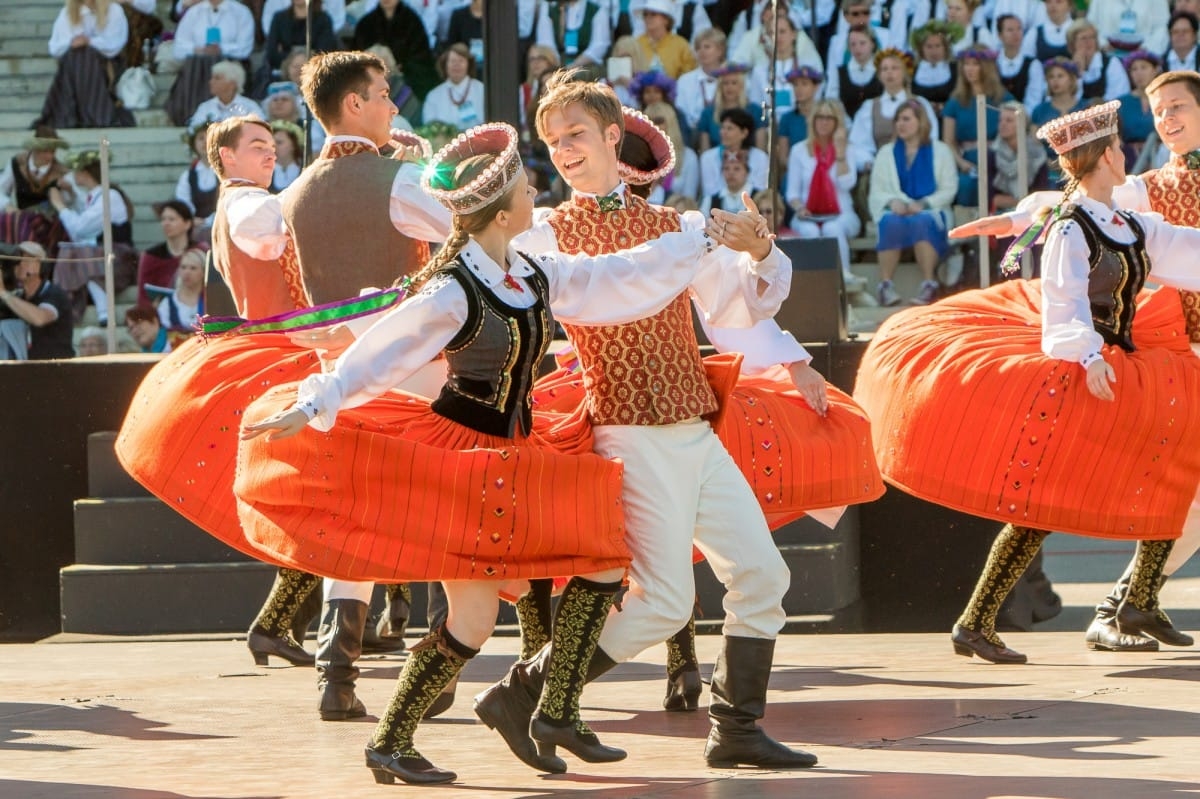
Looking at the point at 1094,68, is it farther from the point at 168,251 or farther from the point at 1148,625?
the point at 1148,625

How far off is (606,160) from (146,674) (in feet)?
8.45

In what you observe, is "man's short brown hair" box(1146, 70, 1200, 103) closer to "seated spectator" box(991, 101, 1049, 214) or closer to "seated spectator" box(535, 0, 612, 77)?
"seated spectator" box(991, 101, 1049, 214)

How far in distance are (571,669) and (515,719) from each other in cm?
17

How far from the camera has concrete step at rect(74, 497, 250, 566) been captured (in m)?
7.52

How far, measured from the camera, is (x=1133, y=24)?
483 inches

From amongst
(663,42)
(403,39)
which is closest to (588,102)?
(663,42)

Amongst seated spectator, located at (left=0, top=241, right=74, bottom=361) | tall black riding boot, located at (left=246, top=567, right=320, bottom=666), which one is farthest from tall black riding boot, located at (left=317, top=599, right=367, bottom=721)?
seated spectator, located at (left=0, top=241, right=74, bottom=361)

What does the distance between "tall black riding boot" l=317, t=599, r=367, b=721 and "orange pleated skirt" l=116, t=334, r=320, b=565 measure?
1.13 feet

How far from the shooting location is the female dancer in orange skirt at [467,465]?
4.29 m

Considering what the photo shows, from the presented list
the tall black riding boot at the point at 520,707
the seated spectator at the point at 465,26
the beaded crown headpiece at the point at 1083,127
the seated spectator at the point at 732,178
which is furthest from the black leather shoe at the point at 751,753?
the seated spectator at the point at 465,26

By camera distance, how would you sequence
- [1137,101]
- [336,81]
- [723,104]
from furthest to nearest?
[723,104], [1137,101], [336,81]

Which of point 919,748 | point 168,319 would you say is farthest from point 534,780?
point 168,319

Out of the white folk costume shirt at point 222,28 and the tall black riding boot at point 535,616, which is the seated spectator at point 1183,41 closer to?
the white folk costume shirt at point 222,28

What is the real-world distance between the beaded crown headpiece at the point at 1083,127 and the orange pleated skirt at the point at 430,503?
231 cm
